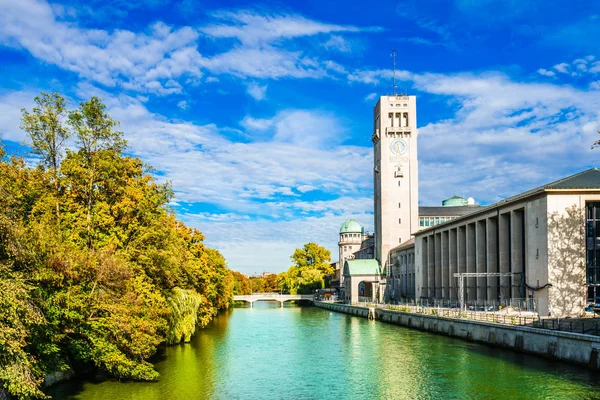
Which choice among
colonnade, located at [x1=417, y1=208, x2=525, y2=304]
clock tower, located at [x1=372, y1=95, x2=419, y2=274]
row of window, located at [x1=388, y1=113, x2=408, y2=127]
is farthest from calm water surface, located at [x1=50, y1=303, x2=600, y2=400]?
row of window, located at [x1=388, y1=113, x2=408, y2=127]

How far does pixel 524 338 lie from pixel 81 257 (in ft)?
101

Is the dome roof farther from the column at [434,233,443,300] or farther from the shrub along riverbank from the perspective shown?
the shrub along riverbank

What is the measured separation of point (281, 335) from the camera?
63.2 metres

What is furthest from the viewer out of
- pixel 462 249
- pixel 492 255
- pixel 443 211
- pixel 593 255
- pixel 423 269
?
pixel 443 211

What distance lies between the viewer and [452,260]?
8838cm

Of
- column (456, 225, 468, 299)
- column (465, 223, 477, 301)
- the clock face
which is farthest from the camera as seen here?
the clock face

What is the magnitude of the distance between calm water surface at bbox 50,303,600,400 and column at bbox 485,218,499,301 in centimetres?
1999

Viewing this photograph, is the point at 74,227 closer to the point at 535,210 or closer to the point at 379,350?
the point at 379,350

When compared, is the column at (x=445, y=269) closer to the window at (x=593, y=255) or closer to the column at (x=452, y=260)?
the column at (x=452, y=260)

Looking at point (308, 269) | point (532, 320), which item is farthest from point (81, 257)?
point (308, 269)

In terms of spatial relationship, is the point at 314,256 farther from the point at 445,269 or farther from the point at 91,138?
the point at 91,138

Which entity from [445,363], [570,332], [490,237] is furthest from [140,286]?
[490,237]

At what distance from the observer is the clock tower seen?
123812mm

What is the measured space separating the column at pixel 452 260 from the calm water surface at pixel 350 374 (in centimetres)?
3370
